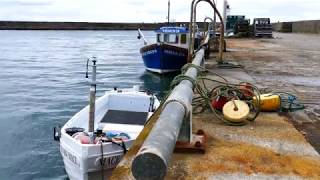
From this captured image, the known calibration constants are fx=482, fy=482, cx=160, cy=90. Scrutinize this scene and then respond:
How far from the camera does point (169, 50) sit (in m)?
27.7

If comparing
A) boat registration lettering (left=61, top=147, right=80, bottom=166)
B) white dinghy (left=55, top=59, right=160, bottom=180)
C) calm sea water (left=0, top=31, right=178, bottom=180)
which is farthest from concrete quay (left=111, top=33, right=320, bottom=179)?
calm sea water (left=0, top=31, right=178, bottom=180)

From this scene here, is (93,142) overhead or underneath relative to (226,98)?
underneath

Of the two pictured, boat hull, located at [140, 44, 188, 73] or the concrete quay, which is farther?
boat hull, located at [140, 44, 188, 73]

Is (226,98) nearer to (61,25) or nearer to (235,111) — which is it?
(235,111)

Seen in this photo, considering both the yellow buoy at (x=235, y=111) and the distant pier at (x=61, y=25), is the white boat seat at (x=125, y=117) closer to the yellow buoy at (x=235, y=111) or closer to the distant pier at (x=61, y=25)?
the yellow buoy at (x=235, y=111)

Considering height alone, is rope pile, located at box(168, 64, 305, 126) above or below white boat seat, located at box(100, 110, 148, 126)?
above

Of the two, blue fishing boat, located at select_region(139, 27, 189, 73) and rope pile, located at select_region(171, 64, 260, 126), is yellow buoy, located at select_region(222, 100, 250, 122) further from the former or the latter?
blue fishing boat, located at select_region(139, 27, 189, 73)

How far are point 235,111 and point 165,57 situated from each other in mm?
21820

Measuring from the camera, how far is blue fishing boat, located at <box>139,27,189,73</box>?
27750mm

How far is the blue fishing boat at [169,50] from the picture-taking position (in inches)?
1093

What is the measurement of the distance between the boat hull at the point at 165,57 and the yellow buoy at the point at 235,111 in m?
21.5

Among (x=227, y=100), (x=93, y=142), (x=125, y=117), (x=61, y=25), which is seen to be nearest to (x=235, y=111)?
(x=227, y=100)

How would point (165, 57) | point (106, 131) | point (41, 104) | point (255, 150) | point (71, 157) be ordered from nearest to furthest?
point (255, 150)
point (71, 157)
point (106, 131)
point (41, 104)
point (165, 57)

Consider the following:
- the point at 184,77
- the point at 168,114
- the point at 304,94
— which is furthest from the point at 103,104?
the point at 168,114
